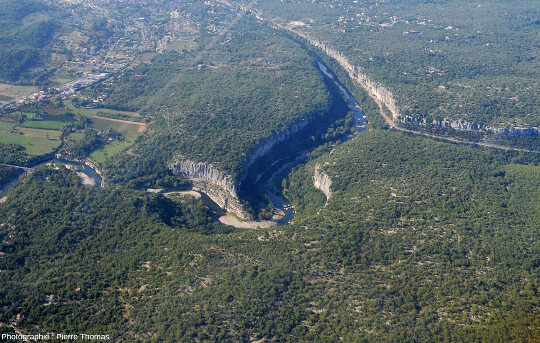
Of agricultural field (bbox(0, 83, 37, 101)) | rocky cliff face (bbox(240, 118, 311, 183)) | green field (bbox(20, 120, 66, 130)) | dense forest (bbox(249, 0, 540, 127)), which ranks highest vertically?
dense forest (bbox(249, 0, 540, 127))

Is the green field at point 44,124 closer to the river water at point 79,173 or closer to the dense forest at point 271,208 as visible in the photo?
the dense forest at point 271,208

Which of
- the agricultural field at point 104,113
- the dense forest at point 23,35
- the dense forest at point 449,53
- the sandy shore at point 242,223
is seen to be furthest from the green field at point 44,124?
the dense forest at point 449,53

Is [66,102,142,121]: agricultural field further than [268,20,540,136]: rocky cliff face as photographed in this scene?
Yes

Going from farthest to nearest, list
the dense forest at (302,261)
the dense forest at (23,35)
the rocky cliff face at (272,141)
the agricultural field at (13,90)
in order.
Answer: the dense forest at (23,35) → the agricultural field at (13,90) → the rocky cliff face at (272,141) → the dense forest at (302,261)

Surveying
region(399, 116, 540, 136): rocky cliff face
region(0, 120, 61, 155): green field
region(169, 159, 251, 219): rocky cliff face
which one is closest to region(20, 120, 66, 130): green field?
region(0, 120, 61, 155): green field

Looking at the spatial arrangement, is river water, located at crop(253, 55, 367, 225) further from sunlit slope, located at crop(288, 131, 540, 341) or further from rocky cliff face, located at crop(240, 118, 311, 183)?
rocky cliff face, located at crop(240, 118, 311, 183)

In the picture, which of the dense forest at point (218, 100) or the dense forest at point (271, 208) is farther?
the dense forest at point (218, 100)

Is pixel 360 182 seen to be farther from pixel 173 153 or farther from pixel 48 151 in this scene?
pixel 48 151

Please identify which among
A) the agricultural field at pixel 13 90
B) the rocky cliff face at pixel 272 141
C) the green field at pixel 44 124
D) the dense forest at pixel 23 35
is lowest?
the green field at pixel 44 124
